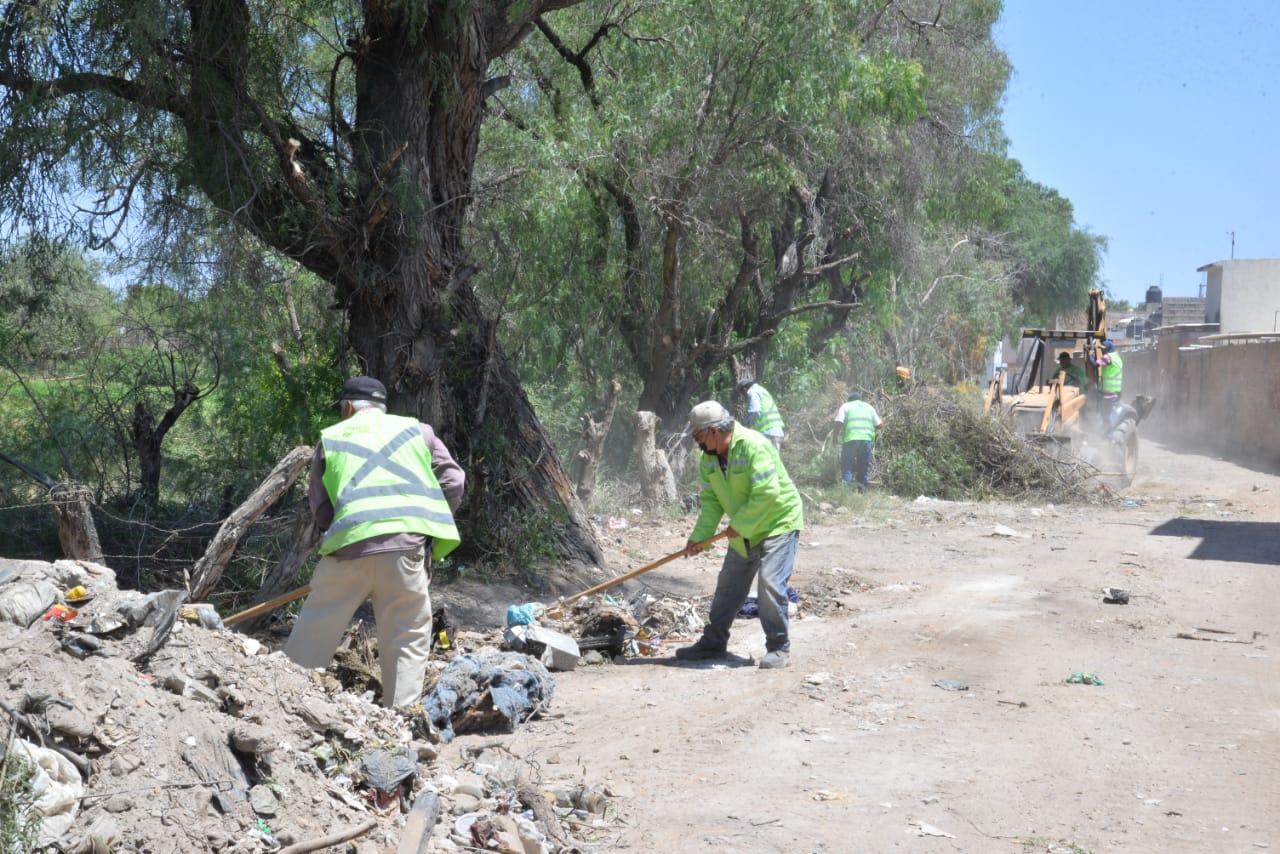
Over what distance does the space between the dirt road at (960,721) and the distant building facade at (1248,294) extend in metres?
37.6

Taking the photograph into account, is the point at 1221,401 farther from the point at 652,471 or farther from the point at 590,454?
the point at 590,454

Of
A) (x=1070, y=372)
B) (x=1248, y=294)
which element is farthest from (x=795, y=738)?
(x=1248, y=294)

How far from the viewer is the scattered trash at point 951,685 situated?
6.58 metres

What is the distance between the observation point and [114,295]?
891 cm

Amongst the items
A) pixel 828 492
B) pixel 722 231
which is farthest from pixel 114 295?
pixel 828 492

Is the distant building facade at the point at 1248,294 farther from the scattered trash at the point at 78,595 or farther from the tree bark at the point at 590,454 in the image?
the scattered trash at the point at 78,595

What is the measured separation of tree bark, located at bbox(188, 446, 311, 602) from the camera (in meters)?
6.61

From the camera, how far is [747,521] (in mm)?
7055

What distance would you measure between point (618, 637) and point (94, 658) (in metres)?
3.72

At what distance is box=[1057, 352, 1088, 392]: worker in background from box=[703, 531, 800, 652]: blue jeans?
42.4 feet

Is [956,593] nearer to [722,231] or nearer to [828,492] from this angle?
[828,492]

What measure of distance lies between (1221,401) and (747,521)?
24471mm

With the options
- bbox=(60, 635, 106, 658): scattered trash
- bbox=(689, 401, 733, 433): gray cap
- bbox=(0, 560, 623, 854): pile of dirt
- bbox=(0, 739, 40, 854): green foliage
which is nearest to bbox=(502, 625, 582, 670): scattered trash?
bbox=(689, 401, 733, 433): gray cap

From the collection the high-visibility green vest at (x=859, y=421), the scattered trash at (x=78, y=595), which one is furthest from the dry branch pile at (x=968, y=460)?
the scattered trash at (x=78, y=595)
